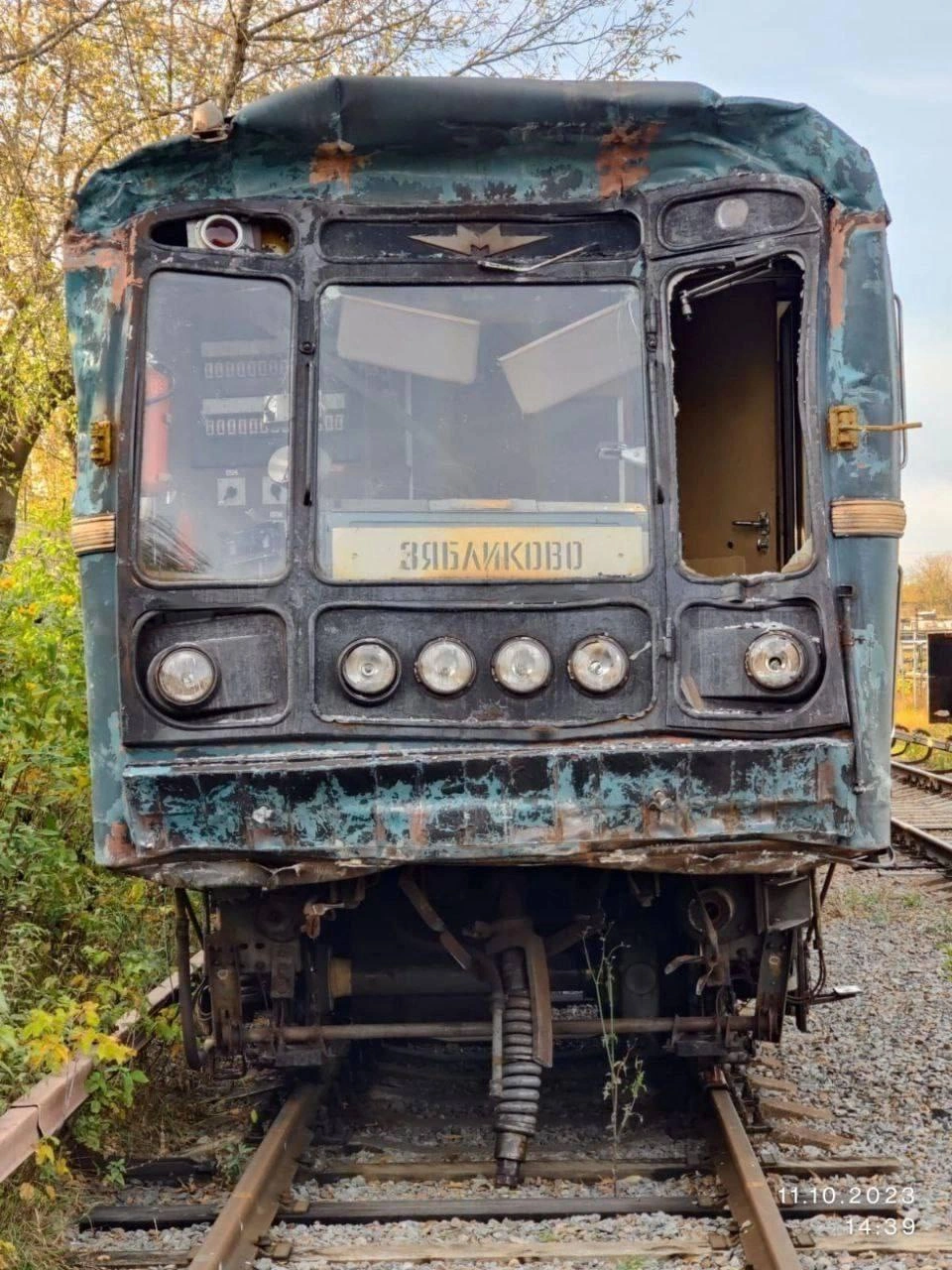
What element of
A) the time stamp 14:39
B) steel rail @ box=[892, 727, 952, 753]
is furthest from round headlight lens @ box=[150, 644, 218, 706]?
steel rail @ box=[892, 727, 952, 753]

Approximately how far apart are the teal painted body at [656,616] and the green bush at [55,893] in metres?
1.05

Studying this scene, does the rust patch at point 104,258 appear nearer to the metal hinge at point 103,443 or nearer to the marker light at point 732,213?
the metal hinge at point 103,443

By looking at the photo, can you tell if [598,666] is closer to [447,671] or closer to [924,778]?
[447,671]

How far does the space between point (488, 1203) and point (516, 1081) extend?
387 mm

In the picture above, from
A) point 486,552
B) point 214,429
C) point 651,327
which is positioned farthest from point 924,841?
point 214,429

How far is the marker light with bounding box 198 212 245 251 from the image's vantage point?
189 inches

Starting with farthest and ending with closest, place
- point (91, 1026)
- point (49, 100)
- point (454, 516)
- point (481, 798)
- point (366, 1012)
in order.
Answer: point (49, 100)
point (366, 1012)
point (91, 1026)
point (454, 516)
point (481, 798)

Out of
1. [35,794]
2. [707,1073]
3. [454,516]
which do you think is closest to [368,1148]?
[707,1073]

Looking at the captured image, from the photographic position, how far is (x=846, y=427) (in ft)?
15.2

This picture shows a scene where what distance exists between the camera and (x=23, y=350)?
1314 cm

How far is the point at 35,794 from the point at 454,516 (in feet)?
11.1

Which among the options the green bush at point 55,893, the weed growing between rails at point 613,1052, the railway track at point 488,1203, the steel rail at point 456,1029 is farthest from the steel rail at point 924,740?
the railway track at point 488,1203

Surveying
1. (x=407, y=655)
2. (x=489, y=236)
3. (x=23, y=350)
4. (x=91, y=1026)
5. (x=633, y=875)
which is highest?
(x=23, y=350)

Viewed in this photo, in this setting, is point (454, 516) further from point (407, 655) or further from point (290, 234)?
point (290, 234)
